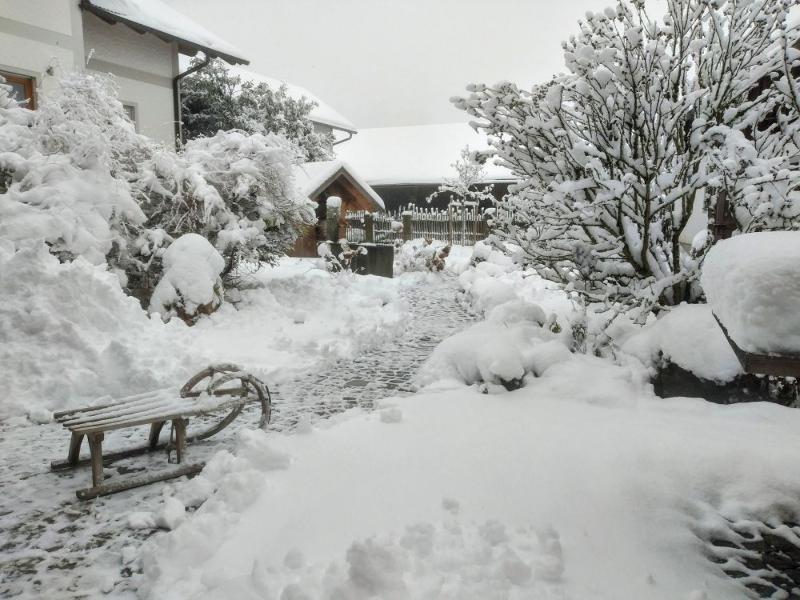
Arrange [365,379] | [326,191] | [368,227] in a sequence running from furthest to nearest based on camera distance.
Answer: [326,191]
[368,227]
[365,379]

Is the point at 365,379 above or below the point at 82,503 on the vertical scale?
above

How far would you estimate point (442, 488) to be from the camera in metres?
2.98

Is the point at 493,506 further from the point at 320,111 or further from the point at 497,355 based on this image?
the point at 320,111

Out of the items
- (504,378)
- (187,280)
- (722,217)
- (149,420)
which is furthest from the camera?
(187,280)

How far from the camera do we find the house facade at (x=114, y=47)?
10.4 metres

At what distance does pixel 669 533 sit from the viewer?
2.56 meters

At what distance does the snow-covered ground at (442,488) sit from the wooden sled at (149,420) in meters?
0.12

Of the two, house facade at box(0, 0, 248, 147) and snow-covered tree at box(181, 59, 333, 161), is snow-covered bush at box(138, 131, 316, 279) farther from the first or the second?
snow-covered tree at box(181, 59, 333, 161)

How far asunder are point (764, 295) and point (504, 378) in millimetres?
2502

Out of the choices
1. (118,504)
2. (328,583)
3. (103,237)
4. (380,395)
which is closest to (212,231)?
(103,237)

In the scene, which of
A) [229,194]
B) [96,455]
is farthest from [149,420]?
[229,194]

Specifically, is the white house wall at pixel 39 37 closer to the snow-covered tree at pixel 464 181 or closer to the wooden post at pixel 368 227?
the wooden post at pixel 368 227

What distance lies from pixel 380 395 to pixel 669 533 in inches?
133

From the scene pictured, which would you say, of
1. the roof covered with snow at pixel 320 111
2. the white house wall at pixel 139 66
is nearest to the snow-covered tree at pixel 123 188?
the white house wall at pixel 139 66
